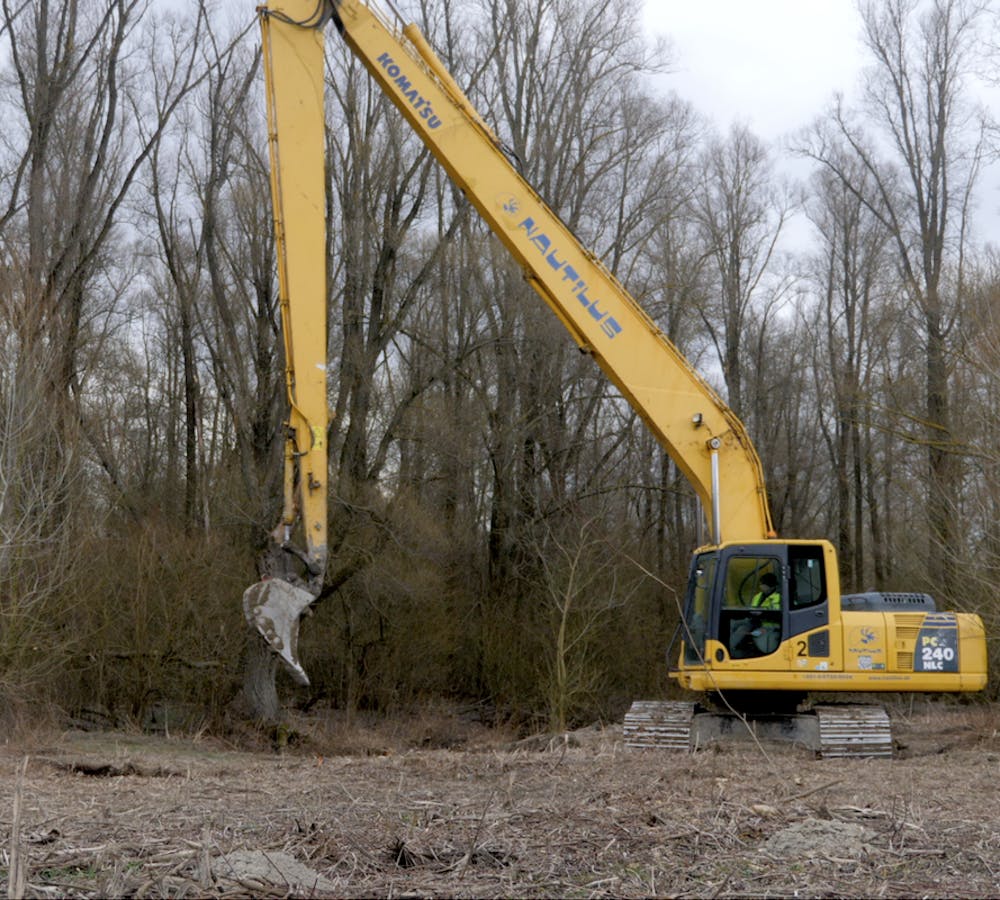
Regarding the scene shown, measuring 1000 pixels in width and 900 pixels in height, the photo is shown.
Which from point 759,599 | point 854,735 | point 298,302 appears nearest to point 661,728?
point 759,599

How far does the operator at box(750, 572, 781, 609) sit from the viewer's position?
39.7 feet

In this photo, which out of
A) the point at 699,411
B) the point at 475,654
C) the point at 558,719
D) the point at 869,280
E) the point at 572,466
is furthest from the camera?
the point at 869,280

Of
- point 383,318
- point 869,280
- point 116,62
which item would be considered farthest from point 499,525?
point 869,280

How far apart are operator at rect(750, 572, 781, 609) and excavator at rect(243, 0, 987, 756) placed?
16mm

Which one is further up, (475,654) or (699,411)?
(699,411)

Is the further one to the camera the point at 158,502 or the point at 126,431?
the point at 126,431

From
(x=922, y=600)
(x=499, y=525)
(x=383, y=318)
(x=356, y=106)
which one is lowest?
(x=922, y=600)

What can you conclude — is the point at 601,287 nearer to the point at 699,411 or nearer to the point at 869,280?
the point at 699,411

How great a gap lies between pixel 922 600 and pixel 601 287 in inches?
184

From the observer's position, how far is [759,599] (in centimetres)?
1219

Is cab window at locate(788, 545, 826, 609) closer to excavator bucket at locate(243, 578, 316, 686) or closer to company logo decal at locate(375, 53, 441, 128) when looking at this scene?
excavator bucket at locate(243, 578, 316, 686)

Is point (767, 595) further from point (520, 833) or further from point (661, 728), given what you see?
point (520, 833)

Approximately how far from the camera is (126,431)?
88.8 ft

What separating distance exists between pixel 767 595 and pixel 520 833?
6.99 m
